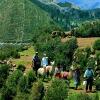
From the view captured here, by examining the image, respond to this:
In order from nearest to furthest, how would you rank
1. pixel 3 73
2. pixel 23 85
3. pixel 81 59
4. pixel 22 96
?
1. pixel 22 96
2. pixel 23 85
3. pixel 3 73
4. pixel 81 59

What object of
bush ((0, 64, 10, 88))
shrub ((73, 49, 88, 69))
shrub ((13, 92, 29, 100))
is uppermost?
shrub ((73, 49, 88, 69))

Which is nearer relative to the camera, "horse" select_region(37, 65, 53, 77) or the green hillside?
"horse" select_region(37, 65, 53, 77)

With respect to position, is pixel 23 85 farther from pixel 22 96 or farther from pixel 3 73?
pixel 3 73

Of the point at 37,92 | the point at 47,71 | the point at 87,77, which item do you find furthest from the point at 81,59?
the point at 37,92

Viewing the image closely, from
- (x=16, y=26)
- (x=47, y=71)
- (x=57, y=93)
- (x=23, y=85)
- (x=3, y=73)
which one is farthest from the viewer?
(x=16, y=26)

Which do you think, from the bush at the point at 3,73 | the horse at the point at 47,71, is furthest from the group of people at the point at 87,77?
the bush at the point at 3,73

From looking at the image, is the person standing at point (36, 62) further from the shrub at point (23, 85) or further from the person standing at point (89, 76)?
the person standing at point (89, 76)

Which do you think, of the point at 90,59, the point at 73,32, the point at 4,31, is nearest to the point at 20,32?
the point at 4,31

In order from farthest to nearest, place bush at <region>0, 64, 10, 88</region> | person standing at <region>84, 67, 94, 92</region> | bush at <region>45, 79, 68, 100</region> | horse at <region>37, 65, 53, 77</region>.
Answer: horse at <region>37, 65, 53, 77</region>, bush at <region>0, 64, 10, 88</region>, person standing at <region>84, 67, 94, 92</region>, bush at <region>45, 79, 68, 100</region>

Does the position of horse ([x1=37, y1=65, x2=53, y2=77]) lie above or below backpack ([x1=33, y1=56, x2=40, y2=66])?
below

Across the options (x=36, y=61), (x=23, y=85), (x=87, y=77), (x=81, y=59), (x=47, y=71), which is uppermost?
(x=36, y=61)

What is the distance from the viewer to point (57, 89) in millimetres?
21719

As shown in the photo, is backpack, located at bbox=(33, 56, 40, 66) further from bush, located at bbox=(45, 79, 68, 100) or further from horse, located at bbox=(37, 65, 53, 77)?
bush, located at bbox=(45, 79, 68, 100)

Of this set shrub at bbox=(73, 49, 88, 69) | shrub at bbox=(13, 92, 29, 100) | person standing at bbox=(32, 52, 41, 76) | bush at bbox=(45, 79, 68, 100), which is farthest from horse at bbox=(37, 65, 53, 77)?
bush at bbox=(45, 79, 68, 100)
